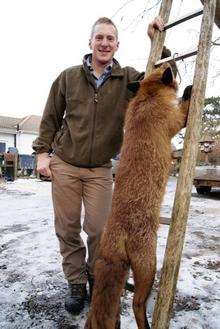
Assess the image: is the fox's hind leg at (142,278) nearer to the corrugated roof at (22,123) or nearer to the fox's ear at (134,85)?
the fox's ear at (134,85)

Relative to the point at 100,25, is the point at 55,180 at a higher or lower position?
lower

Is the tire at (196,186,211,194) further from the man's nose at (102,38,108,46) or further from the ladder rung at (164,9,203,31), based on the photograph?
the ladder rung at (164,9,203,31)

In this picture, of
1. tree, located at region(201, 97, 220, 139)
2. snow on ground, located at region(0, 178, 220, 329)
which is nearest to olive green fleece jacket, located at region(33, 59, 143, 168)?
snow on ground, located at region(0, 178, 220, 329)

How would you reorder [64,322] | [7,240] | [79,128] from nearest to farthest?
[64,322]
[79,128]
[7,240]

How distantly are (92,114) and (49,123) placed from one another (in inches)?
21.6

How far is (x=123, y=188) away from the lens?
2.64 metres

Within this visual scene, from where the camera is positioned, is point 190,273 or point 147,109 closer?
point 147,109

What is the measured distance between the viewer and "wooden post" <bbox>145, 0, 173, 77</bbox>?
3.10 meters

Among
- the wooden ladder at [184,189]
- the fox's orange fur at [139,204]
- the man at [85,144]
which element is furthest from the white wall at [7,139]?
the wooden ladder at [184,189]

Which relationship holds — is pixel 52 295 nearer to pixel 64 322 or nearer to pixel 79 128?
pixel 64 322

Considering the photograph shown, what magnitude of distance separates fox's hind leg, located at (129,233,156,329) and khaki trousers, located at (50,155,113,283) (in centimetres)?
99

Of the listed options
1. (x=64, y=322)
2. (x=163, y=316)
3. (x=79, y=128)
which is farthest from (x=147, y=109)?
(x=64, y=322)

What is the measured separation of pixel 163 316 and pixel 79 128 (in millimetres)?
1669

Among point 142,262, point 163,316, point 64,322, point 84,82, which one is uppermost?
point 84,82
